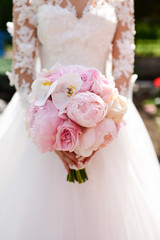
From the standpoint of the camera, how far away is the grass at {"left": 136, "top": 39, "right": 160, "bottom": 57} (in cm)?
927

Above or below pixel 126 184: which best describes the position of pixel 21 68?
above

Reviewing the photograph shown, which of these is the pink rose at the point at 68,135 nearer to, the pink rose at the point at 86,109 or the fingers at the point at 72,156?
the pink rose at the point at 86,109

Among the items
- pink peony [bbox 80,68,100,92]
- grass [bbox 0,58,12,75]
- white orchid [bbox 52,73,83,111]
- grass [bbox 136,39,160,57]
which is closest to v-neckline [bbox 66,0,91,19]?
pink peony [bbox 80,68,100,92]

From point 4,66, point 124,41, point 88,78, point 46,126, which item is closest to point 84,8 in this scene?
point 124,41

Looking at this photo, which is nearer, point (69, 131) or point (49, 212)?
point (69, 131)

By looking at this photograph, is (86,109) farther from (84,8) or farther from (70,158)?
(84,8)

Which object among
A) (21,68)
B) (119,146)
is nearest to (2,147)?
(21,68)

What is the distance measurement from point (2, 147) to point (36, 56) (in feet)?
2.72

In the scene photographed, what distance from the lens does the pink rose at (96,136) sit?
5.86 ft

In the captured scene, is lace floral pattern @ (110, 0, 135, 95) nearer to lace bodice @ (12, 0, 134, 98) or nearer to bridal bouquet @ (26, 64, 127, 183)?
lace bodice @ (12, 0, 134, 98)

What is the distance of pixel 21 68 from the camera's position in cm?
248

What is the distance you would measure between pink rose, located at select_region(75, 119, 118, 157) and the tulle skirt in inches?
20.9

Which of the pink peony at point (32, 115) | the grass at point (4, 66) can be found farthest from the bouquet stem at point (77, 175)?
the grass at point (4, 66)

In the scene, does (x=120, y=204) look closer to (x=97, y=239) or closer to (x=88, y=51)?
(x=97, y=239)
